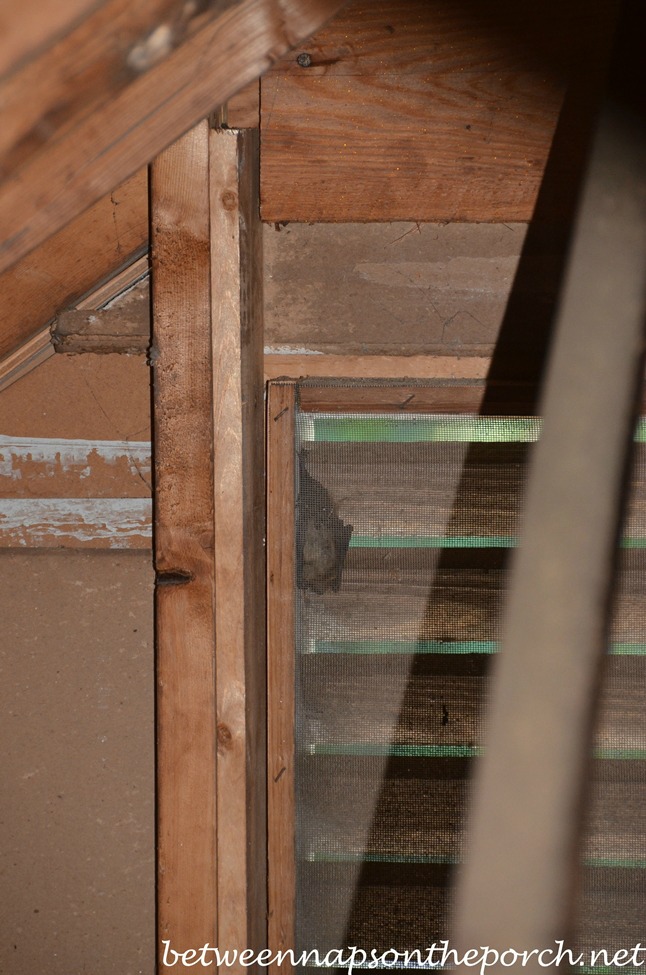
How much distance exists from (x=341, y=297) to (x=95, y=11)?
945 millimetres

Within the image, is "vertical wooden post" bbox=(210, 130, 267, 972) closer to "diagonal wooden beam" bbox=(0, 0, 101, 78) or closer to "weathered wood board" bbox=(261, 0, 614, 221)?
"weathered wood board" bbox=(261, 0, 614, 221)

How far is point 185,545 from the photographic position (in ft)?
3.40

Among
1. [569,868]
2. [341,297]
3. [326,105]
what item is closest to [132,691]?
[341,297]

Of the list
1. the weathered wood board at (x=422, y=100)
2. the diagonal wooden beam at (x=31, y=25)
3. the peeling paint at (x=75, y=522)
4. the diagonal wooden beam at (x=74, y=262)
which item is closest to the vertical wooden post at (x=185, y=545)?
the weathered wood board at (x=422, y=100)

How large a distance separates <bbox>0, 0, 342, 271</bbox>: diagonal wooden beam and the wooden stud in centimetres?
79

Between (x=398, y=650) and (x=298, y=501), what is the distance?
0.33 metres

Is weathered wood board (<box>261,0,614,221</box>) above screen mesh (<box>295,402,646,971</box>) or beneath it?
above

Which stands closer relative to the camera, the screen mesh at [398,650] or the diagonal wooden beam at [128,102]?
the diagonal wooden beam at [128,102]

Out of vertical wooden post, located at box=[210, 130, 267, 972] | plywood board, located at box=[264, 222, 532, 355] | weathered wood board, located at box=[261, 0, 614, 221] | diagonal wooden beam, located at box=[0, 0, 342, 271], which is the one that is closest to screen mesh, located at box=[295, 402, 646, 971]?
plywood board, located at box=[264, 222, 532, 355]

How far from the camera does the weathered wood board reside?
1.16m

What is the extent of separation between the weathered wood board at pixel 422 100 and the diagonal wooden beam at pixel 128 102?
712 mm

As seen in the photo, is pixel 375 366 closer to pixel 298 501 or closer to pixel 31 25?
pixel 298 501

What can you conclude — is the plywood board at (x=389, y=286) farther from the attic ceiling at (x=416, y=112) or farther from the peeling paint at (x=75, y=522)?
the peeling paint at (x=75, y=522)

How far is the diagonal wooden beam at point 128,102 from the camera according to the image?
16.7 inches
